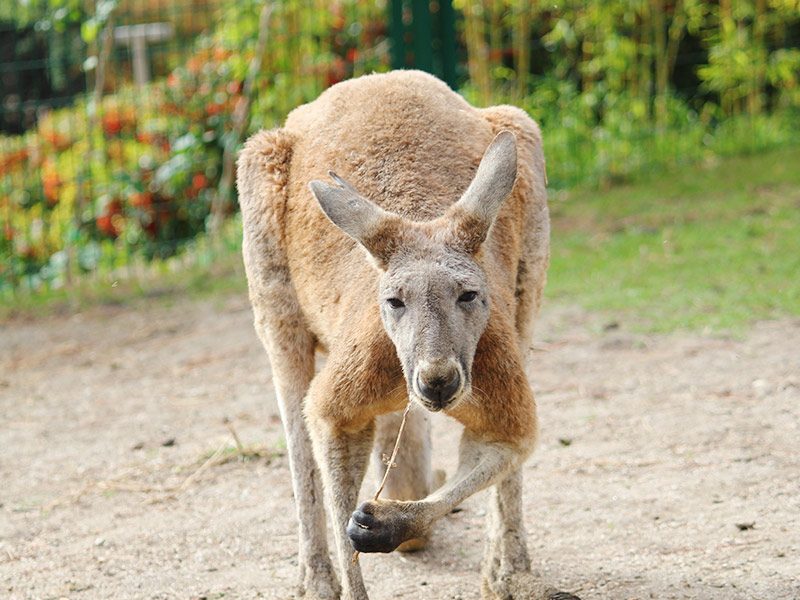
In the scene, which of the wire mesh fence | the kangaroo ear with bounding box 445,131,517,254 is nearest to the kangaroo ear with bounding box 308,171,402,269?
the kangaroo ear with bounding box 445,131,517,254

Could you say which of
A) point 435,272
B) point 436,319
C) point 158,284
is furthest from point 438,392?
point 158,284

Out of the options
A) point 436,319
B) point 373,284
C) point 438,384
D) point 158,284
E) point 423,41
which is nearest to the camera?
point 438,384

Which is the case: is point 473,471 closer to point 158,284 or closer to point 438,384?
point 438,384

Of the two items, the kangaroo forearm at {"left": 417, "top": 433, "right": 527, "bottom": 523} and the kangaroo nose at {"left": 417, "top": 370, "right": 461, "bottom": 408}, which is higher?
the kangaroo nose at {"left": 417, "top": 370, "right": 461, "bottom": 408}

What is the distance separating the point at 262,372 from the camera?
6.59 metres

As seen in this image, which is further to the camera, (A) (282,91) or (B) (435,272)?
(A) (282,91)

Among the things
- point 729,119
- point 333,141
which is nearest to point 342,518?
point 333,141

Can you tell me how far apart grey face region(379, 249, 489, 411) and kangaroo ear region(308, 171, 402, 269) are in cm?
7

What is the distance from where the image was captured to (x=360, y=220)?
3395 mm

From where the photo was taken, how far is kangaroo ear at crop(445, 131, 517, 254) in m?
3.41

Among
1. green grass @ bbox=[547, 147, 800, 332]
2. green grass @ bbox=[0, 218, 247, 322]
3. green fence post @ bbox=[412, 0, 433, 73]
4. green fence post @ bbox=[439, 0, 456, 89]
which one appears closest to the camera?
green grass @ bbox=[547, 147, 800, 332]

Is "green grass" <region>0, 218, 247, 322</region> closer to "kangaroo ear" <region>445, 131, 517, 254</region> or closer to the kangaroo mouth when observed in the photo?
"kangaroo ear" <region>445, 131, 517, 254</region>

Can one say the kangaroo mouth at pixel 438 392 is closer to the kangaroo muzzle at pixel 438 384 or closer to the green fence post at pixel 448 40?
the kangaroo muzzle at pixel 438 384

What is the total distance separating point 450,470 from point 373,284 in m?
1.61
